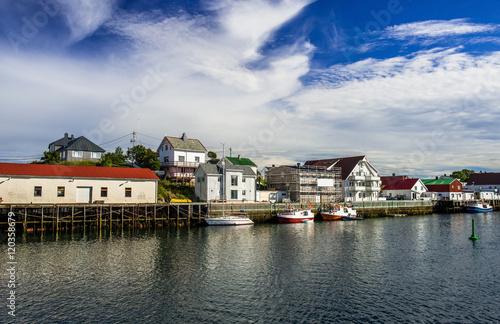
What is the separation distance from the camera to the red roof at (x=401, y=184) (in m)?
92.7

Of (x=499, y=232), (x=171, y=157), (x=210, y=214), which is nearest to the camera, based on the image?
(x=499, y=232)

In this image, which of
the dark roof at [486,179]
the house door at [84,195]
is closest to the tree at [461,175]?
the dark roof at [486,179]

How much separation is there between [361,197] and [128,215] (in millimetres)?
53390

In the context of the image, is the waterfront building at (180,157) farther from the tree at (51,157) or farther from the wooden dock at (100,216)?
the tree at (51,157)

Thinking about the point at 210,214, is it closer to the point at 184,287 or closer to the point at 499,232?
the point at 184,287

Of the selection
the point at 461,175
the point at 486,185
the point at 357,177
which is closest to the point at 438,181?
the point at 486,185

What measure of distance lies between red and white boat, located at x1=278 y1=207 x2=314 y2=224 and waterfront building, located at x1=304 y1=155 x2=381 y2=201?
2153 cm

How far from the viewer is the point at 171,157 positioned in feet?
227

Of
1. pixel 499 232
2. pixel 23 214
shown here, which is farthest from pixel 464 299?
pixel 23 214

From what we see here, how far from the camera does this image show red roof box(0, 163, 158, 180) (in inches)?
1752

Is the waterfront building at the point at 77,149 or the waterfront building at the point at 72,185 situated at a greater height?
the waterfront building at the point at 77,149

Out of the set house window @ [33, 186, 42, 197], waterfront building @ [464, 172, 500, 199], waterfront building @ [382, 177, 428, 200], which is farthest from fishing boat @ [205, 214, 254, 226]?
waterfront building @ [464, 172, 500, 199]

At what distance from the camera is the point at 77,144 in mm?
69375

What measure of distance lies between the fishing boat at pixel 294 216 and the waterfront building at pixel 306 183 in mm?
10123
